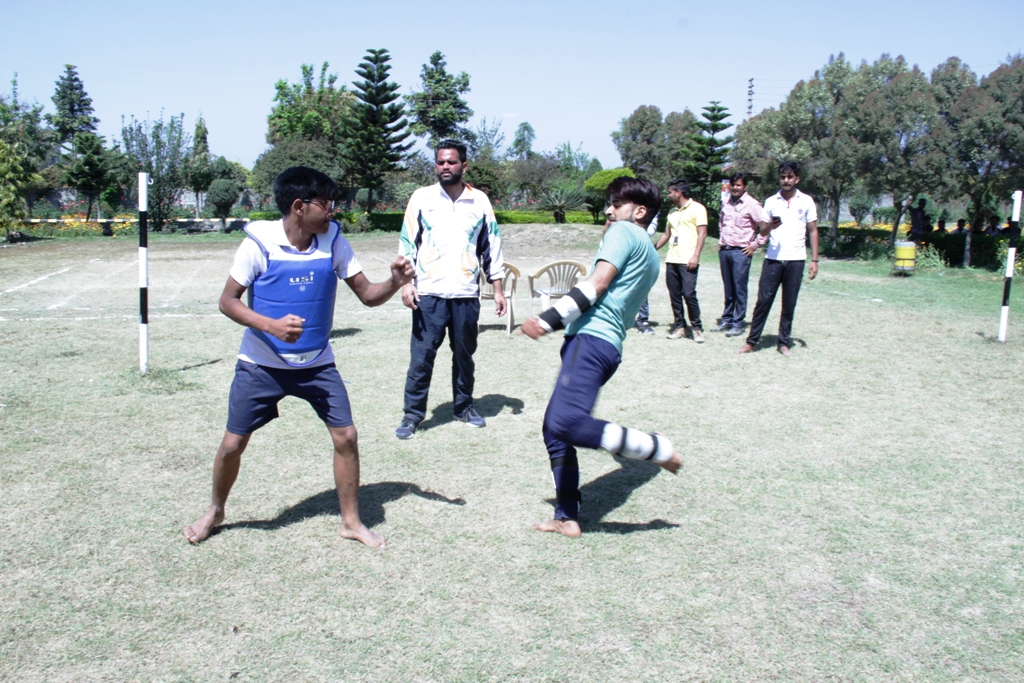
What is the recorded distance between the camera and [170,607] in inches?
126

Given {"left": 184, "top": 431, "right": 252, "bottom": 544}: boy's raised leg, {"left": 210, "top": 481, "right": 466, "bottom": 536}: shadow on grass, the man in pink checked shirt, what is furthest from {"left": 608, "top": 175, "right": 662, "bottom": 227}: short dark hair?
the man in pink checked shirt

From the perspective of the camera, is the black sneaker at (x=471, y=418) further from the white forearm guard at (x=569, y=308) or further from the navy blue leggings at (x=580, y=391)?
the white forearm guard at (x=569, y=308)

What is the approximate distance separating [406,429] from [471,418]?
20.9 inches

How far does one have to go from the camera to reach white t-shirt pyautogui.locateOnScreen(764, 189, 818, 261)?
8.09 meters

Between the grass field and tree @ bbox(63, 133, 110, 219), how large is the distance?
30.8 meters

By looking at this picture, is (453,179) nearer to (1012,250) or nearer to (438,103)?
(1012,250)

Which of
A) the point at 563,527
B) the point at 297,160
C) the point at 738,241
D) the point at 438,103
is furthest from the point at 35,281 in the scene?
the point at 438,103

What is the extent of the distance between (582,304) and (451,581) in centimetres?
132

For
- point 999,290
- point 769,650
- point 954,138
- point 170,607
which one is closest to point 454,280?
point 170,607

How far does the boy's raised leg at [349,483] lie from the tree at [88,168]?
36024mm

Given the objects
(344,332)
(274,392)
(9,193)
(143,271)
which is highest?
(9,193)

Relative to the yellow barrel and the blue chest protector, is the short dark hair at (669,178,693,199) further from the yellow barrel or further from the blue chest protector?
the yellow barrel

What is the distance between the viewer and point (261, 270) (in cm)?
347

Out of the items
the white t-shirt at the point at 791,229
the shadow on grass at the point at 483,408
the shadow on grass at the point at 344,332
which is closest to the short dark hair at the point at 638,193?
the shadow on grass at the point at 483,408
